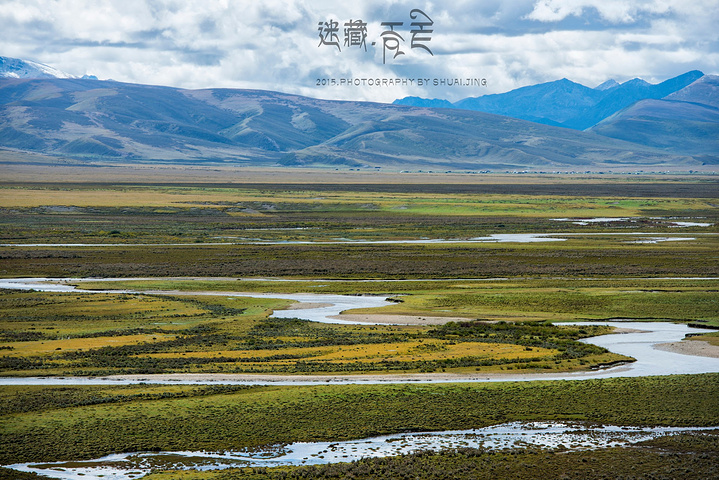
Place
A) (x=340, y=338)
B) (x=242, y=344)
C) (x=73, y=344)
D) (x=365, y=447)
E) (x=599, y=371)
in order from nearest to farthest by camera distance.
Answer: (x=365, y=447) → (x=599, y=371) → (x=73, y=344) → (x=242, y=344) → (x=340, y=338)

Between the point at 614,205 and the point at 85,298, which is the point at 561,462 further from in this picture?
the point at 614,205

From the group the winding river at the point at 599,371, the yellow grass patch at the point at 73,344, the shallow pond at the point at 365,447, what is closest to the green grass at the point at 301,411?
the shallow pond at the point at 365,447

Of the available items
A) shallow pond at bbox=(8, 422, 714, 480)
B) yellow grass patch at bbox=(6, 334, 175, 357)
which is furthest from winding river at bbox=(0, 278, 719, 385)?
shallow pond at bbox=(8, 422, 714, 480)

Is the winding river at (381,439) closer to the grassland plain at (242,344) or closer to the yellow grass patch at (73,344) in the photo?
the grassland plain at (242,344)

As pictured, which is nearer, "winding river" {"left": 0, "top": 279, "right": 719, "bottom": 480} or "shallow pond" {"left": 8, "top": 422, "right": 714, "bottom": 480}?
"shallow pond" {"left": 8, "top": 422, "right": 714, "bottom": 480}

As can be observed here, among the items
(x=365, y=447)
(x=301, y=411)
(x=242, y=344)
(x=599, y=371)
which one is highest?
(x=599, y=371)

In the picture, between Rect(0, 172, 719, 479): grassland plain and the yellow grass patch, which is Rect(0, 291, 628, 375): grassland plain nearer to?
the yellow grass patch

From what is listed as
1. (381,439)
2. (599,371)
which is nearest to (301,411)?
(381,439)

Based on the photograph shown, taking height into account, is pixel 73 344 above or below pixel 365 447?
above

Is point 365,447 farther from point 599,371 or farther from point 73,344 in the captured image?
point 73,344

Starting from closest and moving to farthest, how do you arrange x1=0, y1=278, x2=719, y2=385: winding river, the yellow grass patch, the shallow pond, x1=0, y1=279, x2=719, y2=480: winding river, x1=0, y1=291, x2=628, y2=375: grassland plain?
the shallow pond → x1=0, y1=279, x2=719, y2=480: winding river → x1=0, y1=278, x2=719, y2=385: winding river → x1=0, y1=291, x2=628, y2=375: grassland plain → the yellow grass patch

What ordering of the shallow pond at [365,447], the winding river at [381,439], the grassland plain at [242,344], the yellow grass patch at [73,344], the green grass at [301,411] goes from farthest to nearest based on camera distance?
the yellow grass patch at [73,344] < the grassland plain at [242,344] < the green grass at [301,411] < the winding river at [381,439] < the shallow pond at [365,447]

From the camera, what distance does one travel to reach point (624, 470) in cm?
2353

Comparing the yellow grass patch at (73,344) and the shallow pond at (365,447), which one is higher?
the yellow grass patch at (73,344)
